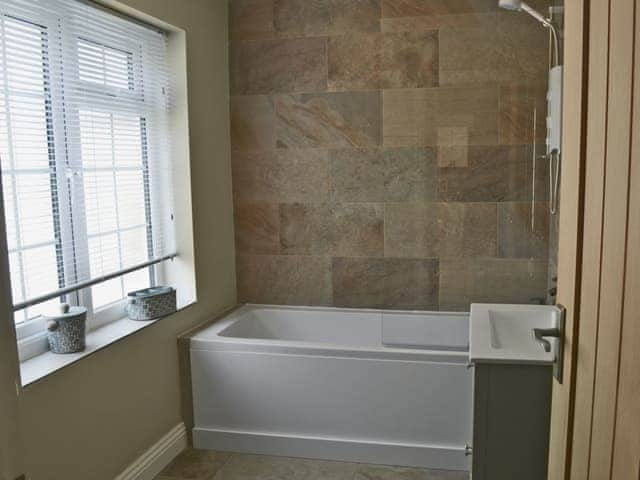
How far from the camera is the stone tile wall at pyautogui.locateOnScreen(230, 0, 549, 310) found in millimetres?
3537

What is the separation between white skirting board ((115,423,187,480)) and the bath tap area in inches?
0.6

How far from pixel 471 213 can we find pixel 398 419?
1.29 metres

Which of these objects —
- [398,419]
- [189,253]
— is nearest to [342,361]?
[398,419]

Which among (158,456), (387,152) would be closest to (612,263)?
(158,456)

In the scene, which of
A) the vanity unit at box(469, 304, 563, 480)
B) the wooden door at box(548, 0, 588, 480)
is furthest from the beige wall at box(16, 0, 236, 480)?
the wooden door at box(548, 0, 588, 480)

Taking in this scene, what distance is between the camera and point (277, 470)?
3.04 meters

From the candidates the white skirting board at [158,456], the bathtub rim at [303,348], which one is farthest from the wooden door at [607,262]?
the white skirting board at [158,456]

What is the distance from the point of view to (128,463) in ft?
9.23

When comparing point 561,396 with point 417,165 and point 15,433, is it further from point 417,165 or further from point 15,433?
point 417,165

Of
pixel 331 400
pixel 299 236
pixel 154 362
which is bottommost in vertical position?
pixel 331 400

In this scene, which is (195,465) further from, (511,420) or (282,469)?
(511,420)

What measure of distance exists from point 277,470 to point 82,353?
115 cm

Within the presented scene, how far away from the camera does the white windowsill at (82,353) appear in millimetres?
2240

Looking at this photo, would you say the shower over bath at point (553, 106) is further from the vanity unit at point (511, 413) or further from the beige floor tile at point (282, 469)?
the beige floor tile at point (282, 469)
